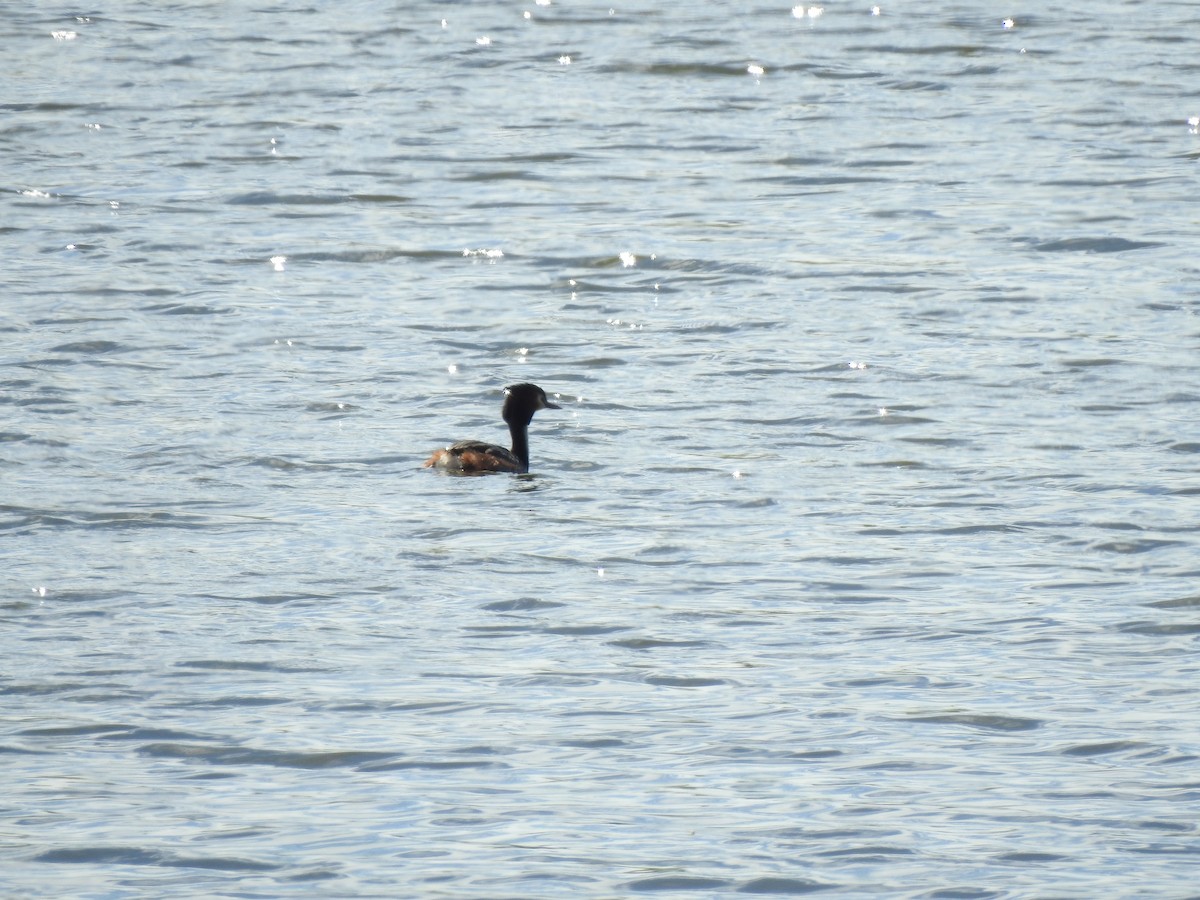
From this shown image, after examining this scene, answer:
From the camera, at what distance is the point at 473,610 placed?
10.4m

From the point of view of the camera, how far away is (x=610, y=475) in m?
13.1

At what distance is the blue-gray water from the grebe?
15 cm

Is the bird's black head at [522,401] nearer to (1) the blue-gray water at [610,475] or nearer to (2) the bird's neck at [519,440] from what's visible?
(2) the bird's neck at [519,440]

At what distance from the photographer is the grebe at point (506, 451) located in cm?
1305

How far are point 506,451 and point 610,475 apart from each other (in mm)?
654

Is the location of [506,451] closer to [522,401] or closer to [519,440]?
[519,440]

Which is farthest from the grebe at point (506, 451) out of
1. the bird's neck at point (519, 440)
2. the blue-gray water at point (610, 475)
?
Answer: the blue-gray water at point (610, 475)

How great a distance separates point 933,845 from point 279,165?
15.9 meters

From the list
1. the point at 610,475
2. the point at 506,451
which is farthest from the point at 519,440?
the point at 610,475

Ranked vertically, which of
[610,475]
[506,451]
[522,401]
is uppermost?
[522,401]

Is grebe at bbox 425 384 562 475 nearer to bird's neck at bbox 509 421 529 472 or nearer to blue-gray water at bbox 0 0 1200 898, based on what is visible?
bird's neck at bbox 509 421 529 472

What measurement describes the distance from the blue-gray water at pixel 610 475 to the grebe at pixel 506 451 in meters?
0.15

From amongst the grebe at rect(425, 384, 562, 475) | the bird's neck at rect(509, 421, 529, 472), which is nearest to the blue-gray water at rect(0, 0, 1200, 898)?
the grebe at rect(425, 384, 562, 475)

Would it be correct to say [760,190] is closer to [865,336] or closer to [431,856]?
[865,336]
